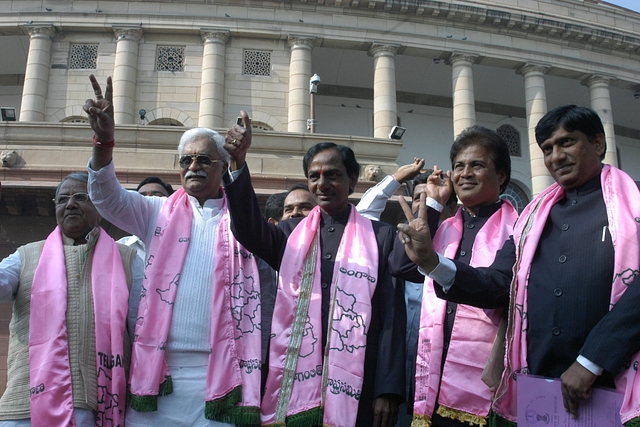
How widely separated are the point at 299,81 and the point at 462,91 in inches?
275

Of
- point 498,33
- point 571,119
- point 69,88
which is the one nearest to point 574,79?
point 498,33

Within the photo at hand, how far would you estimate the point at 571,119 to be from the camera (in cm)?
299

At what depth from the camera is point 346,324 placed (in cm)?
337

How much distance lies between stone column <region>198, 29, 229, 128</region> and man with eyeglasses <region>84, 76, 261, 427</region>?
19294 millimetres

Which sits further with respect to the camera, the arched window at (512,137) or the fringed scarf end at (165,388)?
the arched window at (512,137)

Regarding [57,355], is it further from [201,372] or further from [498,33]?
[498,33]

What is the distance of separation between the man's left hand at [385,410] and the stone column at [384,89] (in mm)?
20646

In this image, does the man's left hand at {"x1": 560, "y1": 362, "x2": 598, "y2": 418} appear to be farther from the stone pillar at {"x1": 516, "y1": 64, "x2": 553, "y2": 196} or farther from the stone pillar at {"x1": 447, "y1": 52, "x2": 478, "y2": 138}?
the stone pillar at {"x1": 516, "y1": 64, "x2": 553, "y2": 196}

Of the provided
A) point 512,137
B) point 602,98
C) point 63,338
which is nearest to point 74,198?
point 63,338

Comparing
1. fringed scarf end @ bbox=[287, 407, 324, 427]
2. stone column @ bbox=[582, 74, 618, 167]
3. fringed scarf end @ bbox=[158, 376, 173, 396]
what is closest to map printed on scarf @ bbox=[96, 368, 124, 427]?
fringed scarf end @ bbox=[158, 376, 173, 396]

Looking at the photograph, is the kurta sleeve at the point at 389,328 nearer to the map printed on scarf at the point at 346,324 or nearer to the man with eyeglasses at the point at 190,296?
the map printed on scarf at the point at 346,324

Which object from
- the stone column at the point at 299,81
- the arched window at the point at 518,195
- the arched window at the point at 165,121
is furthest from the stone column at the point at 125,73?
the arched window at the point at 518,195

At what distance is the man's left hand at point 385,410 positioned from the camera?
3.18 metres

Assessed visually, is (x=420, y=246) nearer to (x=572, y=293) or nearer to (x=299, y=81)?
(x=572, y=293)
